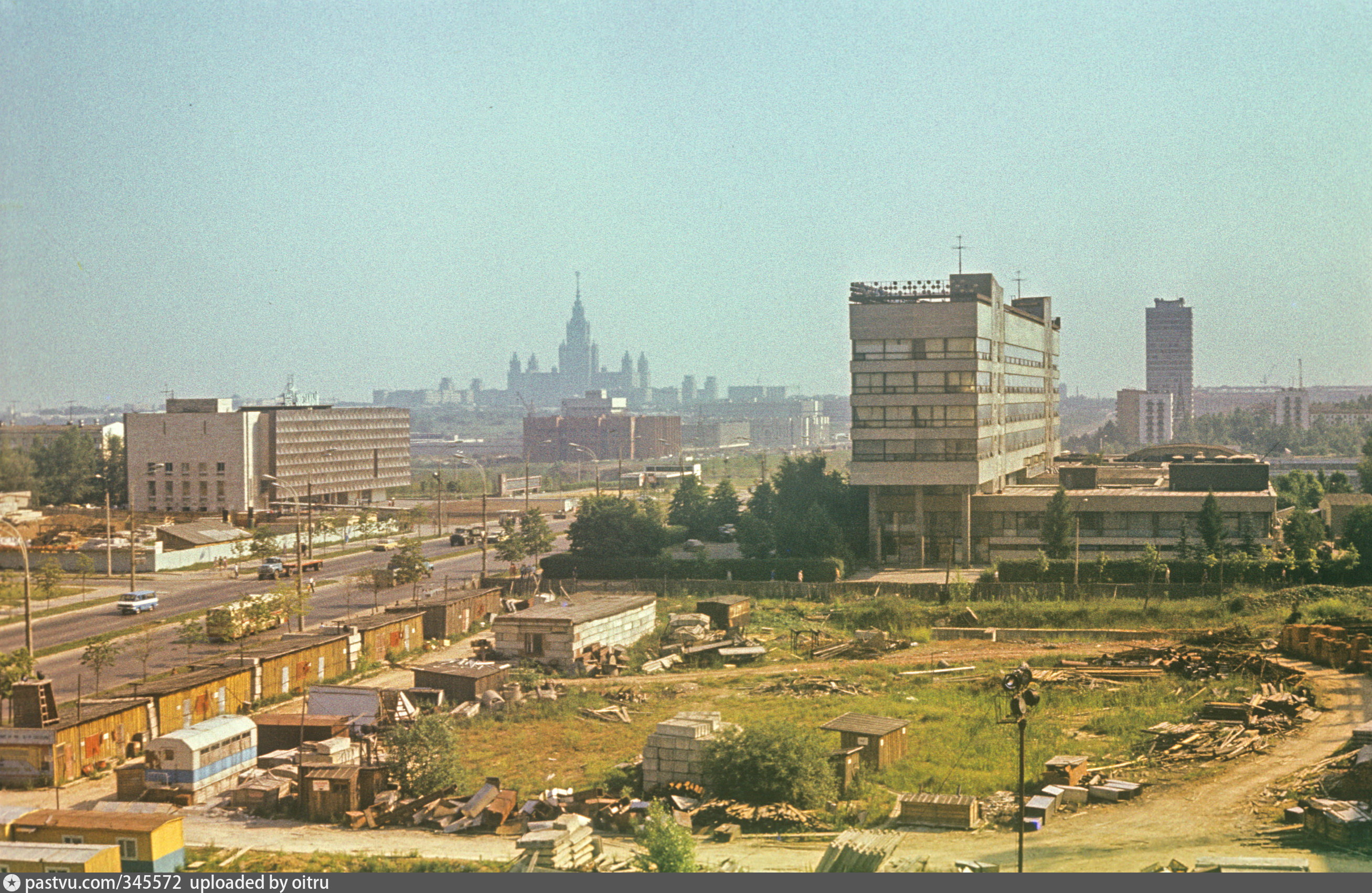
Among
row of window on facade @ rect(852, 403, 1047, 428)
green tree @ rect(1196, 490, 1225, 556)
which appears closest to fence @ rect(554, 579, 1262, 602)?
green tree @ rect(1196, 490, 1225, 556)

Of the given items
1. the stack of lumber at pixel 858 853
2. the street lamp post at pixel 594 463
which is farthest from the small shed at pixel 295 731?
the street lamp post at pixel 594 463

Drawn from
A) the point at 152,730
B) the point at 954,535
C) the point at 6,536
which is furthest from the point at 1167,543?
the point at 6,536

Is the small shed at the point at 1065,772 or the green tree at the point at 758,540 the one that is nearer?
the small shed at the point at 1065,772

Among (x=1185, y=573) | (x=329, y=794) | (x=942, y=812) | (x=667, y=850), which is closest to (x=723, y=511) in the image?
(x=1185, y=573)

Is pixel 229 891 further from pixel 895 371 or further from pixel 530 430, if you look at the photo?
pixel 530 430

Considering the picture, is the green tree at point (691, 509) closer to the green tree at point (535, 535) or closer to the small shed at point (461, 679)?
the green tree at point (535, 535)

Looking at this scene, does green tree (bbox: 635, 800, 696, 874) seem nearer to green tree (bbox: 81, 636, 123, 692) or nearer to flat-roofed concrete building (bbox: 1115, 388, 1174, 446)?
green tree (bbox: 81, 636, 123, 692)
